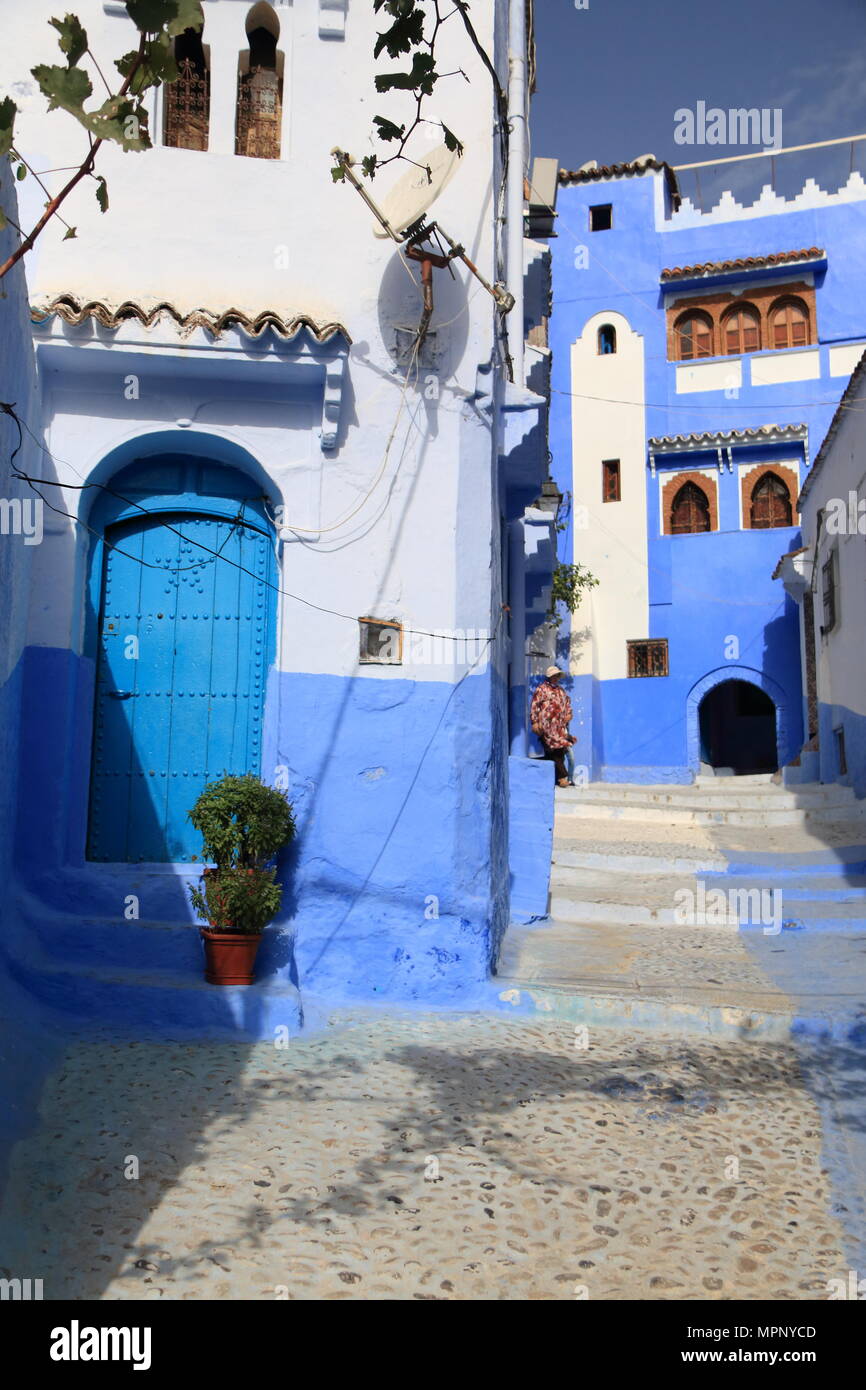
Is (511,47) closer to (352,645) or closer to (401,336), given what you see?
(401,336)

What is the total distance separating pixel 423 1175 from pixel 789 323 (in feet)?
66.0

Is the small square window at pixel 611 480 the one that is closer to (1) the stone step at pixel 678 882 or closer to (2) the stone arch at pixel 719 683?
(2) the stone arch at pixel 719 683

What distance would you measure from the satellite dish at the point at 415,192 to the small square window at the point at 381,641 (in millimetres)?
2558

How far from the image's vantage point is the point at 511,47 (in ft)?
32.7

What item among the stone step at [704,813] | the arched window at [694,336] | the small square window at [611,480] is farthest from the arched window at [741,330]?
the stone step at [704,813]

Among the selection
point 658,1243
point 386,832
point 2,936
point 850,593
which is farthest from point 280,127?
point 850,593

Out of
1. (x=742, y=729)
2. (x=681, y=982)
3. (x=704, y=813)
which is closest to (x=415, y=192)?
(x=681, y=982)

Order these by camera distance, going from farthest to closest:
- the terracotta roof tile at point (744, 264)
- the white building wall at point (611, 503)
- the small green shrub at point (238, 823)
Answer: the white building wall at point (611, 503) < the terracotta roof tile at point (744, 264) < the small green shrub at point (238, 823)

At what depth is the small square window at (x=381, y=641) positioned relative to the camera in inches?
283

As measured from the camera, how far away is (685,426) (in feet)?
70.1

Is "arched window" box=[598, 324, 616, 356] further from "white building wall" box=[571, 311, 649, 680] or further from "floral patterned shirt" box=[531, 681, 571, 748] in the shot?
"floral patterned shirt" box=[531, 681, 571, 748]

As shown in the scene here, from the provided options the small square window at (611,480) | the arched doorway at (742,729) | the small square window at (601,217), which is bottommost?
the arched doorway at (742,729)

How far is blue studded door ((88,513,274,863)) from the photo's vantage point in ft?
23.7

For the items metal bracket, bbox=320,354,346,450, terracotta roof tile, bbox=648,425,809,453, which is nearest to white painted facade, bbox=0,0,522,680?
metal bracket, bbox=320,354,346,450
